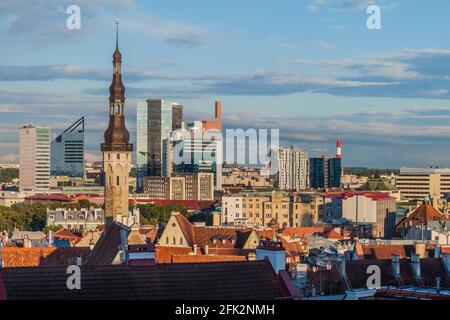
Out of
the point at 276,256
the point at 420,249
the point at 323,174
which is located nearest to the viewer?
the point at 276,256

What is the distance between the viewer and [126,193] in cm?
7631

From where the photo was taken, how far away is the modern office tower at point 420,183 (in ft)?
575

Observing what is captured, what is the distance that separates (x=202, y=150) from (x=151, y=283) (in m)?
149

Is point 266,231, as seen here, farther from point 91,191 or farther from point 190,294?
point 91,191

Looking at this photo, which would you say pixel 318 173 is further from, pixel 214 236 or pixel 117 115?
pixel 214 236

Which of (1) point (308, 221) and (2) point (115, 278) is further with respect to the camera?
(1) point (308, 221)

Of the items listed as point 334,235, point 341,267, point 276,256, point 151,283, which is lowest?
point 334,235

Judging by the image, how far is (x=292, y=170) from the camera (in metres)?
168

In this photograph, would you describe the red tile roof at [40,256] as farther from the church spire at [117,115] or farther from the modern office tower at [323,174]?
→ the modern office tower at [323,174]

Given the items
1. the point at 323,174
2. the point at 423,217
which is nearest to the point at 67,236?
the point at 423,217

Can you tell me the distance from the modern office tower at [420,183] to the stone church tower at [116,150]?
102 metres
